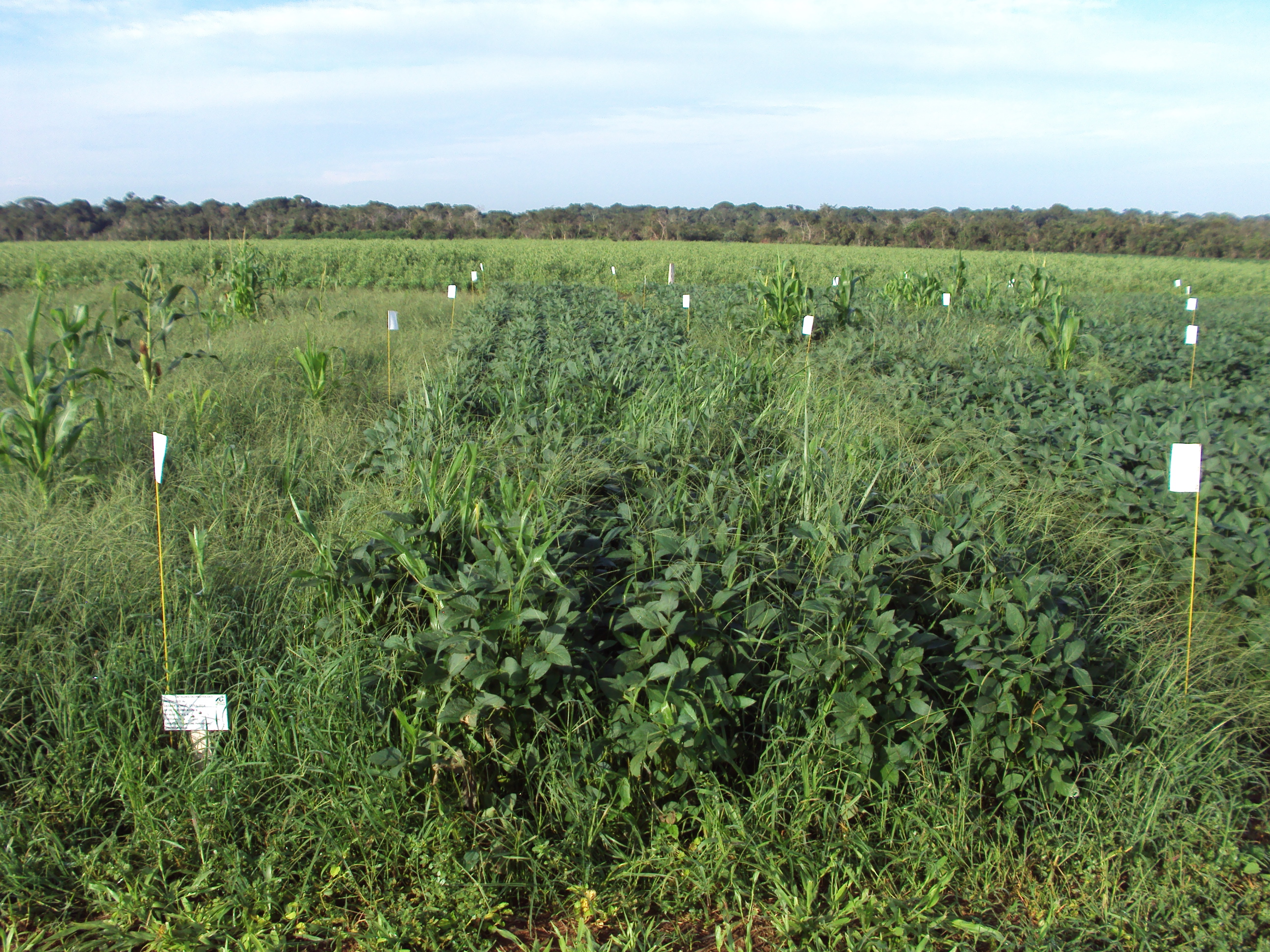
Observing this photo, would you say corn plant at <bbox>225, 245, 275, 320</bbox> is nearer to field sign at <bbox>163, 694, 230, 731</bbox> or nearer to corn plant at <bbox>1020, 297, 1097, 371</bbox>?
field sign at <bbox>163, 694, 230, 731</bbox>

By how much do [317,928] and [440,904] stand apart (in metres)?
0.33

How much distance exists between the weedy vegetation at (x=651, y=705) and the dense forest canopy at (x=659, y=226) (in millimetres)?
38014

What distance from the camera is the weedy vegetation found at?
2.17 meters

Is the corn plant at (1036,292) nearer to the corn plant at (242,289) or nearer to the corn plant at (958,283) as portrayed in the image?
the corn plant at (958,283)

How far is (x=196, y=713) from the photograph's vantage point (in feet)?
8.16

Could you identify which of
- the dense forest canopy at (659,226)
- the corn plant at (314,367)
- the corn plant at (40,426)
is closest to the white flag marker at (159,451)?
the corn plant at (40,426)

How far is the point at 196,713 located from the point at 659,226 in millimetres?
59936

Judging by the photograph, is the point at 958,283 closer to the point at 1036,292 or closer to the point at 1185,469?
the point at 1036,292

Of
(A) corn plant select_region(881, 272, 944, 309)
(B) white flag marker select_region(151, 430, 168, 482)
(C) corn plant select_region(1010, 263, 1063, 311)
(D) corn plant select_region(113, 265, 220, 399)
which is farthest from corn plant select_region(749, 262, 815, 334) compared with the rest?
(B) white flag marker select_region(151, 430, 168, 482)

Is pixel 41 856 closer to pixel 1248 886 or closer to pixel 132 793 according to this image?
pixel 132 793

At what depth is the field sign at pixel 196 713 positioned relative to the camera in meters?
2.48

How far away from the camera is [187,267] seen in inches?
827

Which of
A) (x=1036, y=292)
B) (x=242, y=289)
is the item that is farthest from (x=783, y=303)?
(x=242, y=289)

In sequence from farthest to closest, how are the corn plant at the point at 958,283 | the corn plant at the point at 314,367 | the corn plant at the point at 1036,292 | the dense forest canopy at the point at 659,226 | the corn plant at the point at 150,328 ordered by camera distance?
the dense forest canopy at the point at 659,226 < the corn plant at the point at 958,283 < the corn plant at the point at 1036,292 < the corn plant at the point at 314,367 < the corn plant at the point at 150,328
